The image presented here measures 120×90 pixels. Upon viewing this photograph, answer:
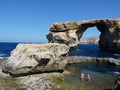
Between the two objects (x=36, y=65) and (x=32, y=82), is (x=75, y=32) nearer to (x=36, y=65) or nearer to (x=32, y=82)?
(x=36, y=65)

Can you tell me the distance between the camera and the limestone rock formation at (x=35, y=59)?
41.0 m

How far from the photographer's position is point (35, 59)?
137 feet

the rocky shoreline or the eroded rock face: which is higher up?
the eroded rock face

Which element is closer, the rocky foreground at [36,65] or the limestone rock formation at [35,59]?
the rocky foreground at [36,65]

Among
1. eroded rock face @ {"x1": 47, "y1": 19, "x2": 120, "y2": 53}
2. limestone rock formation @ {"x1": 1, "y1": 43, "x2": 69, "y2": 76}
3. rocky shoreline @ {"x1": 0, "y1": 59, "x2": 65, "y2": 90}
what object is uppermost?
eroded rock face @ {"x1": 47, "y1": 19, "x2": 120, "y2": 53}

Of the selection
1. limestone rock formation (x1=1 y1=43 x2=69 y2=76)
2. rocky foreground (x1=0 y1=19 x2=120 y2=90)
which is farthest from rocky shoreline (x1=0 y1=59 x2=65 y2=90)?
limestone rock formation (x1=1 y1=43 x2=69 y2=76)

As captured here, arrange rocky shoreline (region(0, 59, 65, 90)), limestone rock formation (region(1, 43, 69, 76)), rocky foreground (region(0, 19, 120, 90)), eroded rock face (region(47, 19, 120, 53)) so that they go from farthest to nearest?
eroded rock face (region(47, 19, 120, 53))
limestone rock formation (region(1, 43, 69, 76))
rocky foreground (region(0, 19, 120, 90))
rocky shoreline (region(0, 59, 65, 90))

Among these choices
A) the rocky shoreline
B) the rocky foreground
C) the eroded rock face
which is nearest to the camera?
the rocky shoreline

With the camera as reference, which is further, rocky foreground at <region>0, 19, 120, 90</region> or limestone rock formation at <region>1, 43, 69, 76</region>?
limestone rock formation at <region>1, 43, 69, 76</region>

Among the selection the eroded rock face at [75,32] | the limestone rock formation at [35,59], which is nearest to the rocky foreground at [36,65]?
the limestone rock formation at [35,59]

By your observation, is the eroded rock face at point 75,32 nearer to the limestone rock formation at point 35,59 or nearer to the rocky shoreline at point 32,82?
the limestone rock formation at point 35,59

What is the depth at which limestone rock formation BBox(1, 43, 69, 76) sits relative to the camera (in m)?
41.0

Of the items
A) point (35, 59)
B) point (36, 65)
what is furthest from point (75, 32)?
point (36, 65)

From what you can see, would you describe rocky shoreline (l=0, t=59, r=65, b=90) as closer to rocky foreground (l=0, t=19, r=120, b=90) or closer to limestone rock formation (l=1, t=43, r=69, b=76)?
rocky foreground (l=0, t=19, r=120, b=90)
